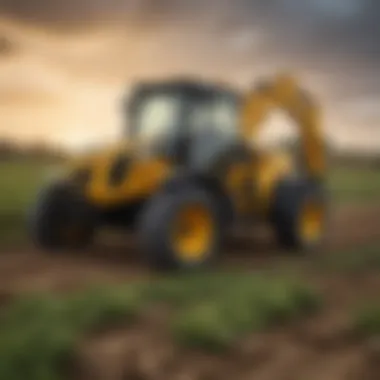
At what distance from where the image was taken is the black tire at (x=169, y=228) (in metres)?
1.90

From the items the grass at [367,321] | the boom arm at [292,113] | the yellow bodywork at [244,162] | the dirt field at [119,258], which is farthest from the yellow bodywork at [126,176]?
the grass at [367,321]

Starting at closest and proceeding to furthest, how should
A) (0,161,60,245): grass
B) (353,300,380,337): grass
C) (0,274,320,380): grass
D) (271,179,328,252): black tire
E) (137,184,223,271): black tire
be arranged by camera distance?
1. (0,274,320,380): grass
2. (353,300,380,337): grass
3. (0,161,60,245): grass
4. (137,184,223,271): black tire
5. (271,179,328,252): black tire

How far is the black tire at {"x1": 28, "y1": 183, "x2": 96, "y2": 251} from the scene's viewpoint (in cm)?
195

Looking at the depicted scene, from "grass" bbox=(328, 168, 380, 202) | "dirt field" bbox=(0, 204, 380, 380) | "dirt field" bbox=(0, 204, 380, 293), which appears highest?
"grass" bbox=(328, 168, 380, 202)

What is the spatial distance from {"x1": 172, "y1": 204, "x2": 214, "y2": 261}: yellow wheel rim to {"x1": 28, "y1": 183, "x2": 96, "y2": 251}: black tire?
0.67 ft

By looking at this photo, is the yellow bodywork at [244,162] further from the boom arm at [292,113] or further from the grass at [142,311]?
the grass at [142,311]

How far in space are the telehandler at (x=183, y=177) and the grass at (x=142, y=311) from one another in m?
0.22

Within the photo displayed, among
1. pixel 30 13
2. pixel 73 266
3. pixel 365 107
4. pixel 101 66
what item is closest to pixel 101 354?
pixel 73 266

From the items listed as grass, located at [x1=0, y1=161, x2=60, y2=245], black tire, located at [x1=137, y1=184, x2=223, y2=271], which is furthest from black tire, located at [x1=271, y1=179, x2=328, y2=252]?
grass, located at [x1=0, y1=161, x2=60, y2=245]

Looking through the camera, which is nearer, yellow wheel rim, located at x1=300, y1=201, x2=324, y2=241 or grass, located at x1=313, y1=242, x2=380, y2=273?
grass, located at x1=313, y1=242, x2=380, y2=273

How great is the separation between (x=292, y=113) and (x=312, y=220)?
30cm

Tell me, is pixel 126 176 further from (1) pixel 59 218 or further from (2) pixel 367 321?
(2) pixel 367 321

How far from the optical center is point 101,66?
1743 mm

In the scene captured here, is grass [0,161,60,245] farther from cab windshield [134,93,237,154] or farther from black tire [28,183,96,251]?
cab windshield [134,93,237,154]
